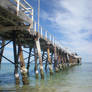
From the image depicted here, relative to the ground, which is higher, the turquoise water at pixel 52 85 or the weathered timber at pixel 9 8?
the weathered timber at pixel 9 8

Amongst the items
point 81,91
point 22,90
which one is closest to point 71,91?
point 81,91

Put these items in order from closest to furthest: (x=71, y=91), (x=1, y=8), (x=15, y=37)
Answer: (x=1, y=8), (x=71, y=91), (x=15, y=37)

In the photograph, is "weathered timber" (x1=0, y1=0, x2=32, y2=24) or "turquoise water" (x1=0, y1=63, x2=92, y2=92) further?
"turquoise water" (x1=0, y1=63, x2=92, y2=92)

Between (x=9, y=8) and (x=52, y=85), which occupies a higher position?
(x=9, y=8)

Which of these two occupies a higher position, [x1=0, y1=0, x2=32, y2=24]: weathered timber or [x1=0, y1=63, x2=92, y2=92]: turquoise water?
[x1=0, y1=0, x2=32, y2=24]: weathered timber

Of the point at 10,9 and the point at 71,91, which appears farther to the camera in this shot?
the point at 71,91

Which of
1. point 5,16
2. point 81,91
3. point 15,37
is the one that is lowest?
point 81,91

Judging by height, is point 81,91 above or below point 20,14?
below

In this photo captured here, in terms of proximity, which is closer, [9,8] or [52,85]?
[9,8]

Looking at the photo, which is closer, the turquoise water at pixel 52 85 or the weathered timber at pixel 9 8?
the weathered timber at pixel 9 8

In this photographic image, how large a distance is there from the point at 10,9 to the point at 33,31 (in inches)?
178

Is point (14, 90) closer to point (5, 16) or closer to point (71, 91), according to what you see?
point (71, 91)

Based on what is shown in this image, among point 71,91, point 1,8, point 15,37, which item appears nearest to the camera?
point 1,8

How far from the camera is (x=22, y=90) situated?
30.0ft
